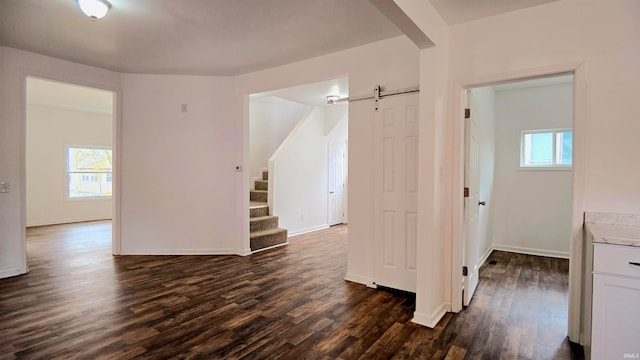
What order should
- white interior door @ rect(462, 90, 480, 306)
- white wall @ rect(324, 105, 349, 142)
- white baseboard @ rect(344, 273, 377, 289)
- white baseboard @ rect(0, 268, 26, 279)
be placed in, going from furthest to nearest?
white wall @ rect(324, 105, 349, 142)
white baseboard @ rect(0, 268, 26, 279)
white baseboard @ rect(344, 273, 377, 289)
white interior door @ rect(462, 90, 480, 306)

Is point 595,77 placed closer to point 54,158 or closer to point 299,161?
point 299,161

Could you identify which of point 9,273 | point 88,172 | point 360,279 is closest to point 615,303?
point 360,279

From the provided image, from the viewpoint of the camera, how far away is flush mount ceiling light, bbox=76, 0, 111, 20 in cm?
244

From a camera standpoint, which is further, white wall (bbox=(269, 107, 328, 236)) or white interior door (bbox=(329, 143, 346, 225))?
white interior door (bbox=(329, 143, 346, 225))

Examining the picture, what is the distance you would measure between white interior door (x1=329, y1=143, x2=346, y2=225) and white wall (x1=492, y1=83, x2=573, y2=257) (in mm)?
3183

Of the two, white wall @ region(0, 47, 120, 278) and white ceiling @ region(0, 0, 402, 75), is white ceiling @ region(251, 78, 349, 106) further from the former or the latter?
white wall @ region(0, 47, 120, 278)

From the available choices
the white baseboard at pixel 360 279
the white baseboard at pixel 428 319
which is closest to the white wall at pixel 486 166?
the white baseboard at pixel 360 279

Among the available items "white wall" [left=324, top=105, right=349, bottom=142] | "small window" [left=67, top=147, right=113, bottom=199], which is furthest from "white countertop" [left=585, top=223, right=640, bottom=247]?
"small window" [left=67, top=147, right=113, bottom=199]

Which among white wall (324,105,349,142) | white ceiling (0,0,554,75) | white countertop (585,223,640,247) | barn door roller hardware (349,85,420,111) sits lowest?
white countertop (585,223,640,247)

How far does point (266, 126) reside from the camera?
285 inches

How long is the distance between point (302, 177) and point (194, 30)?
3635mm

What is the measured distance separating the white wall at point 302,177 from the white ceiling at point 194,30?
83.9 inches

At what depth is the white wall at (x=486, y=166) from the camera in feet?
13.5

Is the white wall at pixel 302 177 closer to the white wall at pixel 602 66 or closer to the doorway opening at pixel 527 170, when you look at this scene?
the doorway opening at pixel 527 170
